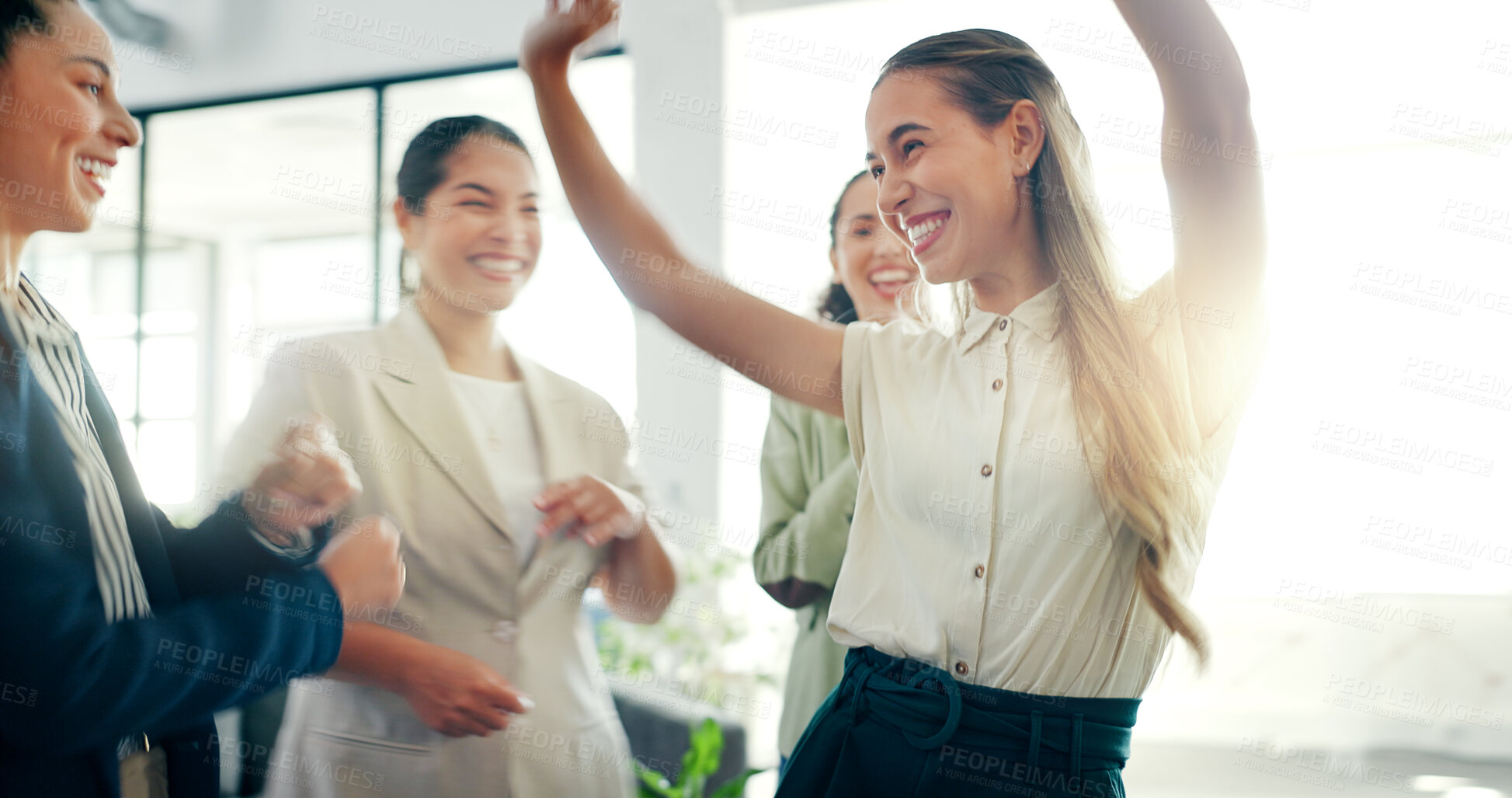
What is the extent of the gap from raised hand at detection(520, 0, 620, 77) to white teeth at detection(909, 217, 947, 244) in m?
0.40

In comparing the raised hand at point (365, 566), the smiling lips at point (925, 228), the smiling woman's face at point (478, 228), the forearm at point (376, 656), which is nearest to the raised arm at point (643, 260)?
the smiling lips at point (925, 228)

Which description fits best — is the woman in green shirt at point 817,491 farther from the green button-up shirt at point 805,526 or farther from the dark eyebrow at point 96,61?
the dark eyebrow at point 96,61

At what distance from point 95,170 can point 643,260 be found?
594 millimetres

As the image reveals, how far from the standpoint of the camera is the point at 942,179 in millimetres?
1091

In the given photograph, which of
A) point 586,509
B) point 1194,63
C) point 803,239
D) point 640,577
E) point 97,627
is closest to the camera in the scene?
point 97,627

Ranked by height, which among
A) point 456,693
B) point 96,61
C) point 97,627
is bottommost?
point 456,693

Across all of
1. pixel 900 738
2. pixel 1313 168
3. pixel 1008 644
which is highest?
pixel 1313 168

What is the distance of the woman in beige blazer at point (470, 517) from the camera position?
120 cm

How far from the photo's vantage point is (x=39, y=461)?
93 cm

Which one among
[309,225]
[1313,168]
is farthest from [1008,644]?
[309,225]

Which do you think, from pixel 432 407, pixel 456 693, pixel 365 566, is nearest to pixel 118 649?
pixel 365 566

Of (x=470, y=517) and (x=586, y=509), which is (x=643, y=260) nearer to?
(x=586, y=509)

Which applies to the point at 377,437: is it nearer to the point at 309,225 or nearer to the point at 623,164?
the point at 623,164

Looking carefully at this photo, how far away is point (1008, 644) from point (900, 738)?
0.50 ft
